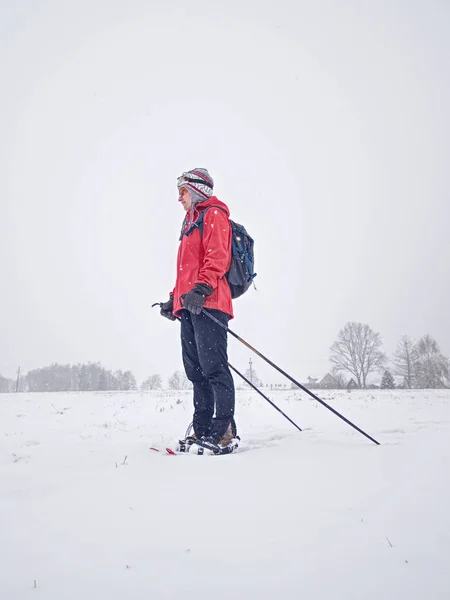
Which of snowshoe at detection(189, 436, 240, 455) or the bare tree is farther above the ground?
snowshoe at detection(189, 436, 240, 455)

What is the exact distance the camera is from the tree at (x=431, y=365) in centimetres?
3284

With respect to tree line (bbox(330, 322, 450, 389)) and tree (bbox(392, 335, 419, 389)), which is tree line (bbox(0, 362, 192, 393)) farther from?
tree (bbox(392, 335, 419, 389))

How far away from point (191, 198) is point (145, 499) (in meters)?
3.36

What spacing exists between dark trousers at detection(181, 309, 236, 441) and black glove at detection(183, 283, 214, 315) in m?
0.31

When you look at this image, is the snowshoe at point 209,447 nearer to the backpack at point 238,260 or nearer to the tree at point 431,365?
the backpack at point 238,260

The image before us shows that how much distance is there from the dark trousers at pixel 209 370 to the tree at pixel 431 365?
3545 centimetres

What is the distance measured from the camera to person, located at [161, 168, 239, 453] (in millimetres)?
3328

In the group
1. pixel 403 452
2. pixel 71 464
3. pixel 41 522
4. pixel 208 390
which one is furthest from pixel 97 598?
pixel 208 390

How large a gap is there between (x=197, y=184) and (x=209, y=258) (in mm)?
1219

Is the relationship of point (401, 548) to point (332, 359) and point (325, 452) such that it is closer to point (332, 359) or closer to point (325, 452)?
point (325, 452)

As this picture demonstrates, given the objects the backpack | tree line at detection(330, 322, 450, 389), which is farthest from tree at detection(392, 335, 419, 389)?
the backpack

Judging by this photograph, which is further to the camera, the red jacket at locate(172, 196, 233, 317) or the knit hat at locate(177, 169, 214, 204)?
the knit hat at locate(177, 169, 214, 204)

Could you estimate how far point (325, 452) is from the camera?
2.63 m

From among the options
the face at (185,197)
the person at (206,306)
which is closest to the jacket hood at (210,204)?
the person at (206,306)
